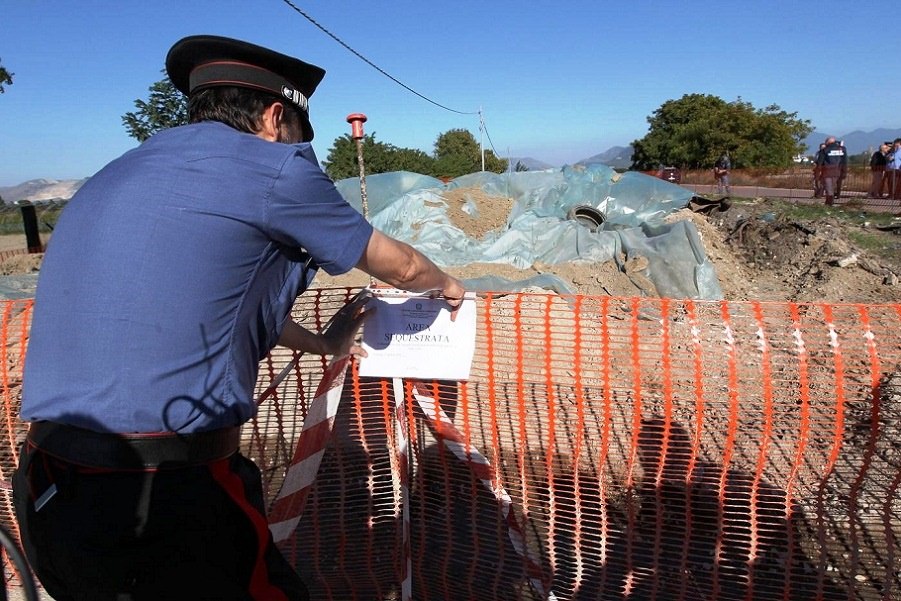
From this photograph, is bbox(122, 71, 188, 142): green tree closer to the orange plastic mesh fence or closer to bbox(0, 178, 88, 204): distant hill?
the orange plastic mesh fence

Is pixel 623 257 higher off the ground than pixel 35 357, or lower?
lower

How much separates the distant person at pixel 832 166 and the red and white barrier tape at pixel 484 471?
57.0 ft

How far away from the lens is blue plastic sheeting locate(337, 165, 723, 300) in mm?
8414

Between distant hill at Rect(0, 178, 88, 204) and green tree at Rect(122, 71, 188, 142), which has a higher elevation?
distant hill at Rect(0, 178, 88, 204)

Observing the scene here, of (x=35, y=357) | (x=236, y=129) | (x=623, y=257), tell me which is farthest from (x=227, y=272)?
(x=623, y=257)

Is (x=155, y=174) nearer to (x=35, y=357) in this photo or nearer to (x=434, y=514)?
(x=35, y=357)

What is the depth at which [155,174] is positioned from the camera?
1361 mm

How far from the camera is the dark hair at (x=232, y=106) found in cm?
155

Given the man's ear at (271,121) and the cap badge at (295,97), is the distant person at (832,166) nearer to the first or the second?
the cap badge at (295,97)

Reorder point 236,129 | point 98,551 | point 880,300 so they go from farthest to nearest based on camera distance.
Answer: point 880,300 → point 236,129 → point 98,551

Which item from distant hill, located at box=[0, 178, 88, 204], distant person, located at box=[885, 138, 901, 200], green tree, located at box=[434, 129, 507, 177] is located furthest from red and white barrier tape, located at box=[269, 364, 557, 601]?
distant hill, located at box=[0, 178, 88, 204]

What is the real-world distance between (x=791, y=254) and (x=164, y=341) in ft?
34.7

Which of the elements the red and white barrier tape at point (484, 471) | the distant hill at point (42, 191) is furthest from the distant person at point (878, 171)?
the distant hill at point (42, 191)

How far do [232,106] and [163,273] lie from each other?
502 millimetres
